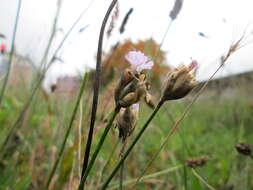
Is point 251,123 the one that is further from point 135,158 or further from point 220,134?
point 135,158

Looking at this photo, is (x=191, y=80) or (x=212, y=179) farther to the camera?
(x=212, y=179)

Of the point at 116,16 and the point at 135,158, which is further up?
the point at 116,16

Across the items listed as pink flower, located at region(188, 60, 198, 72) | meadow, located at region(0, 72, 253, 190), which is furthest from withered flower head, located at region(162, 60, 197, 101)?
meadow, located at region(0, 72, 253, 190)

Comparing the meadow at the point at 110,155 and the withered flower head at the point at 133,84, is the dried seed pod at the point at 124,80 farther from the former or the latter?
the meadow at the point at 110,155

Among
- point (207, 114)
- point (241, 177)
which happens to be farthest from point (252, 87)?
point (241, 177)

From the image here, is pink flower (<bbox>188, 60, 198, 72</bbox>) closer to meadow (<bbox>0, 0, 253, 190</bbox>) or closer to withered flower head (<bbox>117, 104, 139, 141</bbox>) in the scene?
meadow (<bbox>0, 0, 253, 190</bbox>)

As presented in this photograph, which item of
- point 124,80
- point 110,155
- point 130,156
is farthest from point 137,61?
point 130,156
